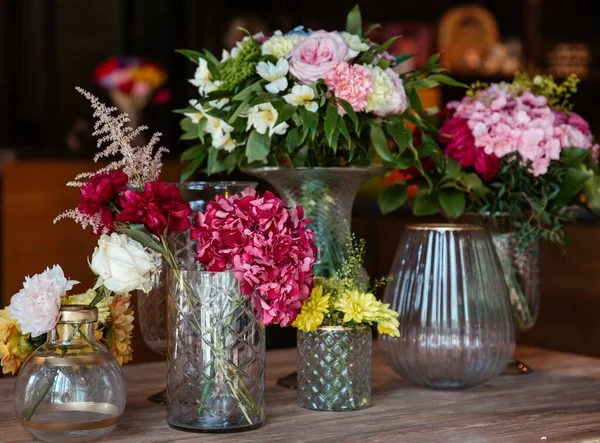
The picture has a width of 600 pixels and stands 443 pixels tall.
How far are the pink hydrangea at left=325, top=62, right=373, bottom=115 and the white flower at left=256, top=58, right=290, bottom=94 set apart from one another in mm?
59

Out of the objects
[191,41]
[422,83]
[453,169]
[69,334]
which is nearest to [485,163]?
[453,169]

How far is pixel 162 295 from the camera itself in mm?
1406

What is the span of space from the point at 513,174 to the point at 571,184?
9 cm

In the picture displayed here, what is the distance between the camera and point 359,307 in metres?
1.28

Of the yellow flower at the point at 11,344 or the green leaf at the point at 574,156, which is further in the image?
the green leaf at the point at 574,156

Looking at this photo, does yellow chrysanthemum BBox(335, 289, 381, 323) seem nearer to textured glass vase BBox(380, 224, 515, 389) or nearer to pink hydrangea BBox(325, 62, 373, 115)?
textured glass vase BBox(380, 224, 515, 389)

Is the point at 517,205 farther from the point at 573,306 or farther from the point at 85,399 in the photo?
the point at 573,306

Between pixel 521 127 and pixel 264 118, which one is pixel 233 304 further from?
pixel 521 127

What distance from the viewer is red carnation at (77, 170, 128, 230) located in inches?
44.2

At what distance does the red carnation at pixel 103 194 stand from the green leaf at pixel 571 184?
2.58ft

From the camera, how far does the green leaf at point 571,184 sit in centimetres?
163

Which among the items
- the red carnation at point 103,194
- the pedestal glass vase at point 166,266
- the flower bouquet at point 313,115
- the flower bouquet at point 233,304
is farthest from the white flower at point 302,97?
the red carnation at point 103,194

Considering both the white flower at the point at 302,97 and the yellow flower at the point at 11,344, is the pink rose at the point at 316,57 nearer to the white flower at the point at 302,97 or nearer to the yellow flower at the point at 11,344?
the white flower at the point at 302,97

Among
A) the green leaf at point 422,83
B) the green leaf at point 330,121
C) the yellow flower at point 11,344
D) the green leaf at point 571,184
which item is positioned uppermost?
the green leaf at point 422,83
